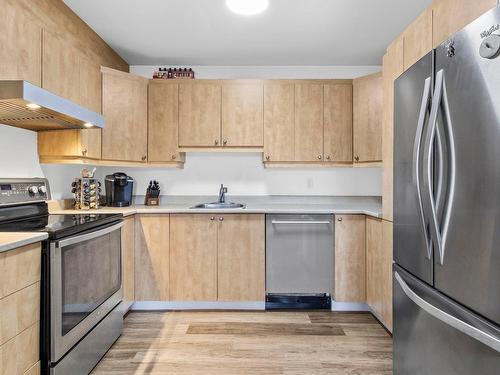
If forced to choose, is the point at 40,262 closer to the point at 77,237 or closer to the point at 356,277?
the point at 77,237

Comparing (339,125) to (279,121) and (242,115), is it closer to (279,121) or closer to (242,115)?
(279,121)

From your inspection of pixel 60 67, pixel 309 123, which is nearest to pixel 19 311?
pixel 60 67

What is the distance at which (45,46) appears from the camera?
2.10 meters

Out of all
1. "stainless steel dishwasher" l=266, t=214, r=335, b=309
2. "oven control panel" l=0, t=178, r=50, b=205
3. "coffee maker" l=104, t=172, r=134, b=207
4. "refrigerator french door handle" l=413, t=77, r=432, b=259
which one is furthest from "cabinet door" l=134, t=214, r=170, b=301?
"refrigerator french door handle" l=413, t=77, r=432, b=259

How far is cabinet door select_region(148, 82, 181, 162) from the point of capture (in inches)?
126

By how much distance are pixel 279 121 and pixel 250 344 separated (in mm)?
1979

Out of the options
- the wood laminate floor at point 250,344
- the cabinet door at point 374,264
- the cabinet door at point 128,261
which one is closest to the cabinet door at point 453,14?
the cabinet door at point 374,264

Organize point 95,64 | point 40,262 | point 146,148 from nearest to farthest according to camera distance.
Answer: point 40,262 < point 95,64 < point 146,148

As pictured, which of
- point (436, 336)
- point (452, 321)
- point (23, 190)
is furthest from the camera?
point (23, 190)

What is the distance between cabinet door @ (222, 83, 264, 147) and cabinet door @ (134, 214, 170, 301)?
101cm

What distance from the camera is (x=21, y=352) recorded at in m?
1.43

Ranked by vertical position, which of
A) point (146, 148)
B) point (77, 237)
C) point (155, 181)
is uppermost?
point (146, 148)

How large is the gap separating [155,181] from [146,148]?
372 millimetres

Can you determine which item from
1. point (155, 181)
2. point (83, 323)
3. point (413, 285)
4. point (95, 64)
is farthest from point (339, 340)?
point (95, 64)
